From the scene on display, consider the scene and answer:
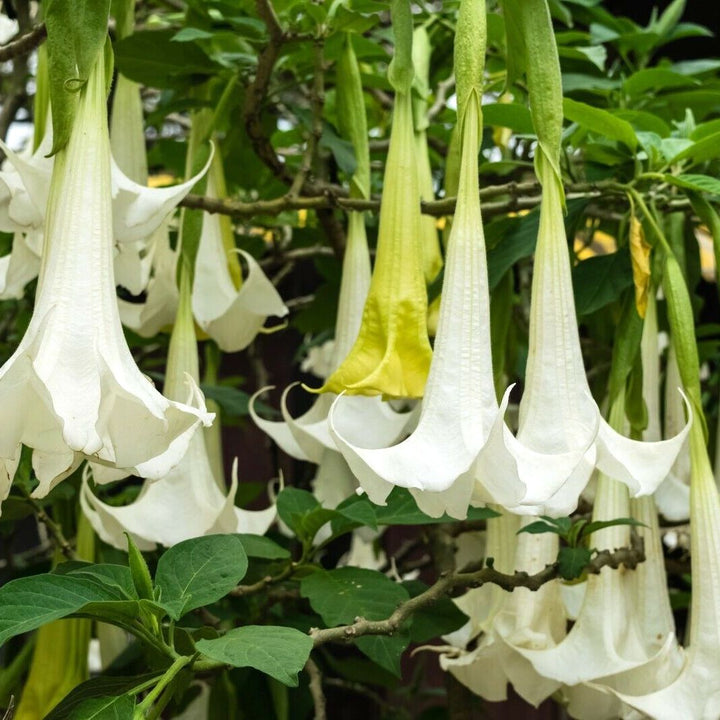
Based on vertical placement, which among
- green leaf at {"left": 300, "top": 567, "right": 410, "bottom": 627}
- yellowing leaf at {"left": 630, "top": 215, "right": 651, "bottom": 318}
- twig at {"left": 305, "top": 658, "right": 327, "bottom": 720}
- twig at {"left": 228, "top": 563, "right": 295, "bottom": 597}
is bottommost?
twig at {"left": 305, "top": 658, "right": 327, "bottom": 720}

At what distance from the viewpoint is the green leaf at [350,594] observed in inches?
30.0

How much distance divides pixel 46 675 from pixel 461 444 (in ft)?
1.72

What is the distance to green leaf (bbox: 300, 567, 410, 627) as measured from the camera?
76cm

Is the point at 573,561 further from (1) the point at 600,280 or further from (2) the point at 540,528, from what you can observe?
(1) the point at 600,280

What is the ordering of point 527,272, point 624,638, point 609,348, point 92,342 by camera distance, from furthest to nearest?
1. point 527,272
2. point 609,348
3. point 624,638
4. point 92,342

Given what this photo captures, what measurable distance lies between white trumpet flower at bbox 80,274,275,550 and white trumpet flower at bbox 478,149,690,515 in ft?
0.83

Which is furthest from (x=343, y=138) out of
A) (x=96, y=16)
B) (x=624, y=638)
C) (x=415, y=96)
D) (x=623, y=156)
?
(x=624, y=638)

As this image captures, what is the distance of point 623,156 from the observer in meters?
0.96

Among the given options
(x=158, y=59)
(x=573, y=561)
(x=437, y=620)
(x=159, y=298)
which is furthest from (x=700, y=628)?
(x=158, y=59)

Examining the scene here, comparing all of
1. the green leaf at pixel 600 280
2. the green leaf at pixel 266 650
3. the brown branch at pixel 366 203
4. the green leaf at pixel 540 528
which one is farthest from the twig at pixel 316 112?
the green leaf at pixel 266 650

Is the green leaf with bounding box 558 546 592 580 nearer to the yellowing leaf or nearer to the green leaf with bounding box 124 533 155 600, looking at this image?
the yellowing leaf

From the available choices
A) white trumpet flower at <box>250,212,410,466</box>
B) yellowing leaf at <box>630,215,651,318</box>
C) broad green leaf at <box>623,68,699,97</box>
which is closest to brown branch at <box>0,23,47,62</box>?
white trumpet flower at <box>250,212,410,466</box>

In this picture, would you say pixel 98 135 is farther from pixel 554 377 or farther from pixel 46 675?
pixel 46 675

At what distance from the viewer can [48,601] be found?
0.57 meters
